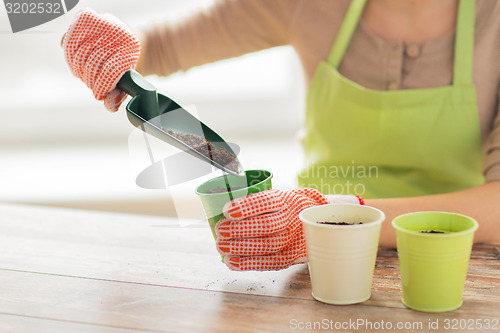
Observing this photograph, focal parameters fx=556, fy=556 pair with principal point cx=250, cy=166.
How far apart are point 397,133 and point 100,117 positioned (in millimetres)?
1417

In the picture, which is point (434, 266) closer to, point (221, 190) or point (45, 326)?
point (221, 190)

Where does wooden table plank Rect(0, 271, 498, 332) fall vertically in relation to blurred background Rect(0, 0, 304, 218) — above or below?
above

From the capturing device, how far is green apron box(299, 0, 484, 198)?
1.21 meters

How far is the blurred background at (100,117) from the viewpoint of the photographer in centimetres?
213

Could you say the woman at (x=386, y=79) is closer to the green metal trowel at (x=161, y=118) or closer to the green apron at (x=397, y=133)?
the green apron at (x=397, y=133)

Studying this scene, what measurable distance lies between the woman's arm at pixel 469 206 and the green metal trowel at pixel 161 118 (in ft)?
1.01

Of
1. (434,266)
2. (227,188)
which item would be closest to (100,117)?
(227,188)

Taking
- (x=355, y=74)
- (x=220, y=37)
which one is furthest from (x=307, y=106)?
(x=220, y=37)

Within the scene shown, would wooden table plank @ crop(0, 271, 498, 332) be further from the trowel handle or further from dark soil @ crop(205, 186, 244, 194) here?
the trowel handle

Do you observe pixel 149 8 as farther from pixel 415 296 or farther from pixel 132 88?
pixel 415 296

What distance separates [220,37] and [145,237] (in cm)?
58

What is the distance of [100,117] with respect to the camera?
2299 millimetres

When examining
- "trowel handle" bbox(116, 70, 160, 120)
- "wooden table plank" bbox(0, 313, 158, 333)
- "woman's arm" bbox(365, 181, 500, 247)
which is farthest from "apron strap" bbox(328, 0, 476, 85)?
"wooden table plank" bbox(0, 313, 158, 333)

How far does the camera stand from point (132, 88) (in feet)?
2.91
